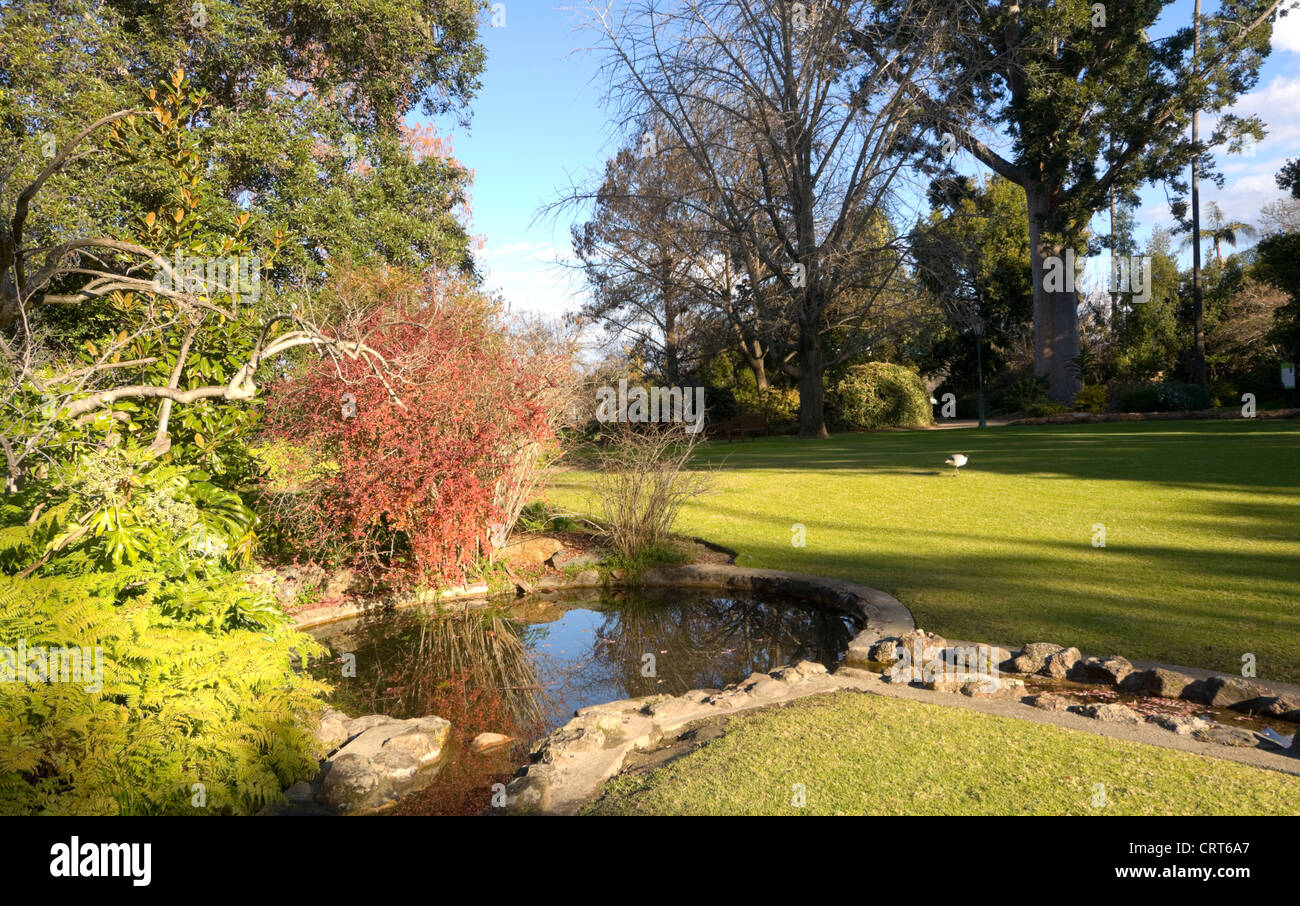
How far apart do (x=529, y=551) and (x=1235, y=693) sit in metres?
7.04

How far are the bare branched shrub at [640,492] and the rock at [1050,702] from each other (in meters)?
4.87

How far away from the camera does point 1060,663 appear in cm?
509

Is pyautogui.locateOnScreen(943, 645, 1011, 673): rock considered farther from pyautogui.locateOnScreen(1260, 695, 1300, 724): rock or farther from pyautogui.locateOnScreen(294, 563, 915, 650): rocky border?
pyautogui.locateOnScreen(1260, 695, 1300, 724): rock

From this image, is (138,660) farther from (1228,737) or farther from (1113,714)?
(1228,737)

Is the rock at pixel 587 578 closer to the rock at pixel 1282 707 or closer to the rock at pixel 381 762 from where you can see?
the rock at pixel 381 762

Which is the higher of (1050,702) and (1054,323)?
(1054,323)

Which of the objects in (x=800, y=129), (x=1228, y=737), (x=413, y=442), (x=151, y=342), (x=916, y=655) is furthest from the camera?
(x=800, y=129)

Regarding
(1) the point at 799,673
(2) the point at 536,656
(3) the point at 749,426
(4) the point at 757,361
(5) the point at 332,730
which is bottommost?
(2) the point at 536,656

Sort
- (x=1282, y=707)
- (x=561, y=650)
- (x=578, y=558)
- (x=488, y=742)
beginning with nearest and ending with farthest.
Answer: (x=1282, y=707) < (x=488, y=742) < (x=561, y=650) < (x=578, y=558)

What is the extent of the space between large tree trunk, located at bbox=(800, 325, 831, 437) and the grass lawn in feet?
69.2

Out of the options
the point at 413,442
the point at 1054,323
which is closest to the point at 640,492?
the point at 413,442

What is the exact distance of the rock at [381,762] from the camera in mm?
3906
